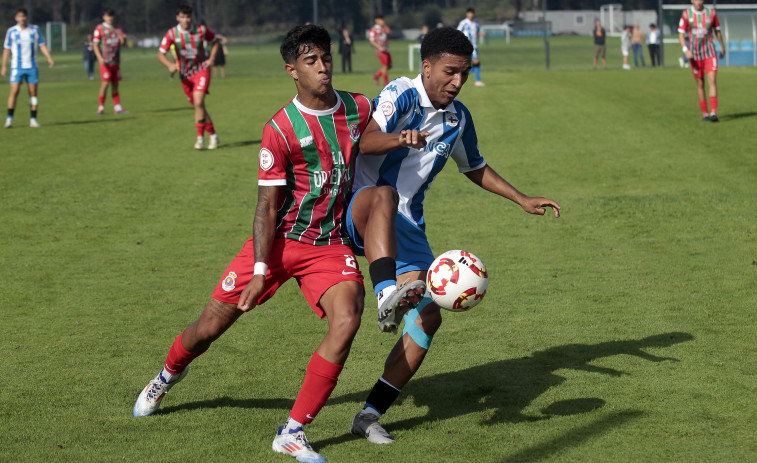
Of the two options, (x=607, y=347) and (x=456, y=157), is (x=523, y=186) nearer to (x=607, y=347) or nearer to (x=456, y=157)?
(x=607, y=347)

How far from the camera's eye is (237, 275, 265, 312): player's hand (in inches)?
168

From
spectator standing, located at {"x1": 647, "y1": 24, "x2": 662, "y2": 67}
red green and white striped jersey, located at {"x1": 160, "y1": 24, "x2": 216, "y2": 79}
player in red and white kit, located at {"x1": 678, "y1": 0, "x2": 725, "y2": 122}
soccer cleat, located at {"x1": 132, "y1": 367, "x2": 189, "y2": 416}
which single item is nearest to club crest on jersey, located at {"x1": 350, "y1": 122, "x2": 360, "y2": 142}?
soccer cleat, located at {"x1": 132, "y1": 367, "x2": 189, "y2": 416}

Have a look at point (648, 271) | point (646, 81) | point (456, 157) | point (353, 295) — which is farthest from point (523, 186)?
point (646, 81)

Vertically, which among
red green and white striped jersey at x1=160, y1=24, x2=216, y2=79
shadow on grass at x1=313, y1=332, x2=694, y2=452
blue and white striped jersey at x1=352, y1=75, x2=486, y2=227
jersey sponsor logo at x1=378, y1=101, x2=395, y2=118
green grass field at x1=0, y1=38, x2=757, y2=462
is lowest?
shadow on grass at x1=313, y1=332, x2=694, y2=452

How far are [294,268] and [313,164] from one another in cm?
53

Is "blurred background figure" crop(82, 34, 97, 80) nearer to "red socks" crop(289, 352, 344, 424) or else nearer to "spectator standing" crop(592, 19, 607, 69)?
"spectator standing" crop(592, 19, 607, 69)

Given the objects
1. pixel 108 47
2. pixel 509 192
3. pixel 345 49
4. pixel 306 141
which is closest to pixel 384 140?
pixel 306 141

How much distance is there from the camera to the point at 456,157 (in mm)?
5191

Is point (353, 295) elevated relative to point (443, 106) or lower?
lower

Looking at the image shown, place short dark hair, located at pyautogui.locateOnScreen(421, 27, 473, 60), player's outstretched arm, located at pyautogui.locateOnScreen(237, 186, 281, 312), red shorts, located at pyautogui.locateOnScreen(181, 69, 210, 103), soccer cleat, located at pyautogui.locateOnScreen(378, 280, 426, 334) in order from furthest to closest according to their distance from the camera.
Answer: red shorts, located at pyautogui.locateOnScreen(181, 69, 210, 103)
short dark hair, located at pyautogui.locateOnScreen(421, 27, 473, 60)
player's outstretched arm, located at pyautogui.locateOnScreen(237, 186, 281, 312)
soccer cleat, located at pyautogui.locateOnScreen(378, 280, 426, 334)

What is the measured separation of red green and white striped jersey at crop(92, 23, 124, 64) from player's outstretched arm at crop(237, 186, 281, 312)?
16.7 meters

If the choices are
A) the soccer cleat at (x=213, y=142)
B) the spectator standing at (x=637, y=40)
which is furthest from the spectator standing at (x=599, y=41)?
the soccer cleat at (x=213, y=142)

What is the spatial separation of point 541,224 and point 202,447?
20.8 ft

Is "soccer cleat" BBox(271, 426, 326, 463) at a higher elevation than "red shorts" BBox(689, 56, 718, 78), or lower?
lower
